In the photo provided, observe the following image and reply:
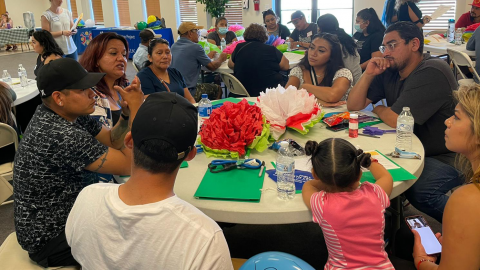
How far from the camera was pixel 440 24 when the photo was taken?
895 cm

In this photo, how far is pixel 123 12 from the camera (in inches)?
570

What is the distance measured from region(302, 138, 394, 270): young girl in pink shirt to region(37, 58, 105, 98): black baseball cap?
39.2 inches

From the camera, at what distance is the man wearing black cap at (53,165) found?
1.48m

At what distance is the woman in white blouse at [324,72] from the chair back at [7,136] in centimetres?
207

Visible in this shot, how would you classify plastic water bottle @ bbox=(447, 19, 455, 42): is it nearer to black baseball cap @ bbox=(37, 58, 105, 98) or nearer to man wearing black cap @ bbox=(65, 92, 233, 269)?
black baseball cap @ bbox=(37, 58, 105, 98)

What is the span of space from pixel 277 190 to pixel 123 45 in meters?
1.85

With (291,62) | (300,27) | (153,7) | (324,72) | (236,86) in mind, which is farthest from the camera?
(153,7)

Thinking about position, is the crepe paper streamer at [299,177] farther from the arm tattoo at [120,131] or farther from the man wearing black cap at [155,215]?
the arm tattoo at [120,131]

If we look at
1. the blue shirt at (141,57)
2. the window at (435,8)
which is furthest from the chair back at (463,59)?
the window at (435,8)

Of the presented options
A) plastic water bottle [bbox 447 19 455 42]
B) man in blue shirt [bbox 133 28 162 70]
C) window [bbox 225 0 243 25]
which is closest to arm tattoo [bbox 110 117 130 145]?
man in blue shirt [bbox 133 28 162 70]

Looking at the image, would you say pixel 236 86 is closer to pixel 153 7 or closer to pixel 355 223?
pixel 355 223

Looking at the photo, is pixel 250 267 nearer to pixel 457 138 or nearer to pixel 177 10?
pixel 457 138

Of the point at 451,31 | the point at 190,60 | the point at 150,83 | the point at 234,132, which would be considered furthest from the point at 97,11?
the point at 234,132

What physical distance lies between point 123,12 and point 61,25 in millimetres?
9195
